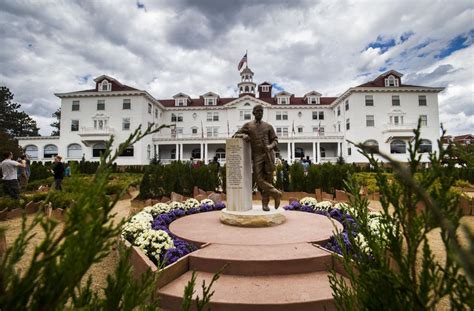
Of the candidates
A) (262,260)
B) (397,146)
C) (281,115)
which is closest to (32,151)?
(281,115)

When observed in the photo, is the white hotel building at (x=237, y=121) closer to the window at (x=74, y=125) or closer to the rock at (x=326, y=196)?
the window at (x=74, y=125)

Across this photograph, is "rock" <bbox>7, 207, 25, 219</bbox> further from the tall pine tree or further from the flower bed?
the tall pine tree

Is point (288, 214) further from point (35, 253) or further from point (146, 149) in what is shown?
point (146, 149)

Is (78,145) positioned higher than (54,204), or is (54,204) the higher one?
(78,145)

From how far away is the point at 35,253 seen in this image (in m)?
0.99

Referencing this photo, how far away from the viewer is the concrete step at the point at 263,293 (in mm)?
3459

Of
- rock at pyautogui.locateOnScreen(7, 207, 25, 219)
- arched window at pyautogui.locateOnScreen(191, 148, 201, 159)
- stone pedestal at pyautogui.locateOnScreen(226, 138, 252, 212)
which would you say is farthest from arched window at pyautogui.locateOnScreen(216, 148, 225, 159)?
stone pedestal at pyautogui.locateOnScreen(226, 138, 252, 212)

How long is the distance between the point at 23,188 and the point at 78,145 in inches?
1002

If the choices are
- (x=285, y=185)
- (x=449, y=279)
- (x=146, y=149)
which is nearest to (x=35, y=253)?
(x=449, y=279)

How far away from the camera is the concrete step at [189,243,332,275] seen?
4355 mm

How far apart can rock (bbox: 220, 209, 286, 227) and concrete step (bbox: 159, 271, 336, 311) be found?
2.33m

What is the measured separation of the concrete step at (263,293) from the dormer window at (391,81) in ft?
135

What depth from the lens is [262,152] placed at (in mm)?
Answer: 7406

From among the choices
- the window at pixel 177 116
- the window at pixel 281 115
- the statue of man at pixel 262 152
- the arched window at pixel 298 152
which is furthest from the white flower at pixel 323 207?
the window at pixel 177 116
